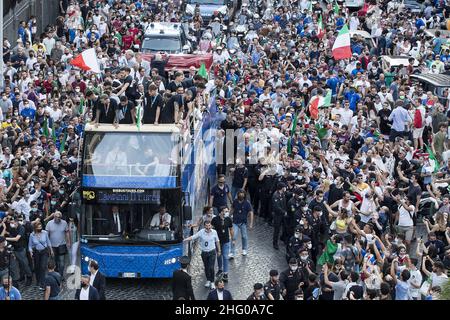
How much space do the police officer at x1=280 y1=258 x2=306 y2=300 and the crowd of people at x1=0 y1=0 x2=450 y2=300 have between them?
2cm

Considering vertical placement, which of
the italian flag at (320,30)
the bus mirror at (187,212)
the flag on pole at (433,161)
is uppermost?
the italian flag at (320,30)

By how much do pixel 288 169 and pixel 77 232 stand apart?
16.1ft

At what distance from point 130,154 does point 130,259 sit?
6.30 ft

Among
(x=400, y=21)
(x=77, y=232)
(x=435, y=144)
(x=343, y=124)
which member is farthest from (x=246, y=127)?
(x=400, y=21)

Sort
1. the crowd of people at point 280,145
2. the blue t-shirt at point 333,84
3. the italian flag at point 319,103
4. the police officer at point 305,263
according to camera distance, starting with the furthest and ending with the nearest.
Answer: the blue t-shirt at point 333,84 → the italian flag at point 319,103 → the crowd of people at point 280,145 → the police officer at point 305,263

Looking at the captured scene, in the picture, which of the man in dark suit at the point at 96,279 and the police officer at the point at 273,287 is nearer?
the police officer at the point at 273,287

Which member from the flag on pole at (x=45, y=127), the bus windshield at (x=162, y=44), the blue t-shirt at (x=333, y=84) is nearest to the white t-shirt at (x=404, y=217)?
the flag on pole at (x=45, y=127)

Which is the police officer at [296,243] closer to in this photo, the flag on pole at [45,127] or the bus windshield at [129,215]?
the bus windshield at [129,215]

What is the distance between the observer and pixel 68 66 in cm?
3772

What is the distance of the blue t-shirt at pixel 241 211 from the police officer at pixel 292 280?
12.4ft

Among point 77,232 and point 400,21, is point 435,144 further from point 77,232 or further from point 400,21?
point 400,21

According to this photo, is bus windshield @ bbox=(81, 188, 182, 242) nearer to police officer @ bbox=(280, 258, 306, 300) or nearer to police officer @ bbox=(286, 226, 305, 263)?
police officer @ bbox=(286, 226, 305, 263)

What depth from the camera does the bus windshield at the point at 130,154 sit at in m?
24.7

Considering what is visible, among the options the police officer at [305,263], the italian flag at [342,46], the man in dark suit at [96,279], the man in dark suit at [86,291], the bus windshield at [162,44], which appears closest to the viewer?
the man in dark suit at [86,291]
